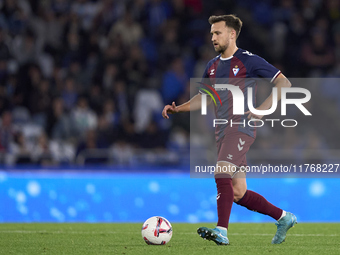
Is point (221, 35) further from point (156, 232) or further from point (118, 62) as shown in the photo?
point (118, 62)

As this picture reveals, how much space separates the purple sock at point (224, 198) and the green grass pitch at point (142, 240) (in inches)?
9.6

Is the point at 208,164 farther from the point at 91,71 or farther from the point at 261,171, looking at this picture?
the point at 91,71

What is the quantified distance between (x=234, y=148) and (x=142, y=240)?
138cm

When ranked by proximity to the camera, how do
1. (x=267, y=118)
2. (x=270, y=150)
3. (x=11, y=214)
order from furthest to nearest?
1. (x=267, y=118)
2. (x=270, y=150)
3. (x=11, y=214)

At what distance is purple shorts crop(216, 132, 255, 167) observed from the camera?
19.5 feet

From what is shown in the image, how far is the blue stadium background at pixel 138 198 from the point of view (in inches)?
386

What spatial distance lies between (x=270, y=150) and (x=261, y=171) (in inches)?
28.9

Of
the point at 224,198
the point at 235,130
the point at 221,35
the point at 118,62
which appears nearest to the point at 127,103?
the point at 118,62

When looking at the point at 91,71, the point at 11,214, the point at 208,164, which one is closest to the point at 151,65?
the point at 91,71

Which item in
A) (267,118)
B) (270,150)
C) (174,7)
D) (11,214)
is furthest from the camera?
(174,7)

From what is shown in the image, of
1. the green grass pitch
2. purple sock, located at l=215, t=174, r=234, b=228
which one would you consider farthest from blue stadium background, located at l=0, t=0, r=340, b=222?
purple sock, located at l=215, t=174, r=234, b=228

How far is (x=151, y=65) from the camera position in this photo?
44.8ft

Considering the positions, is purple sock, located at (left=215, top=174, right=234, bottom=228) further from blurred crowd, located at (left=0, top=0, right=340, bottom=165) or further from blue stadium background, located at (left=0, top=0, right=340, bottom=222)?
blurred crowd, located at (left=0, top=0, right=340, bottom=165)

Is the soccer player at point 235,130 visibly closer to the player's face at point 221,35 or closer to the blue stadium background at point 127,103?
the player's face at point 221,35
